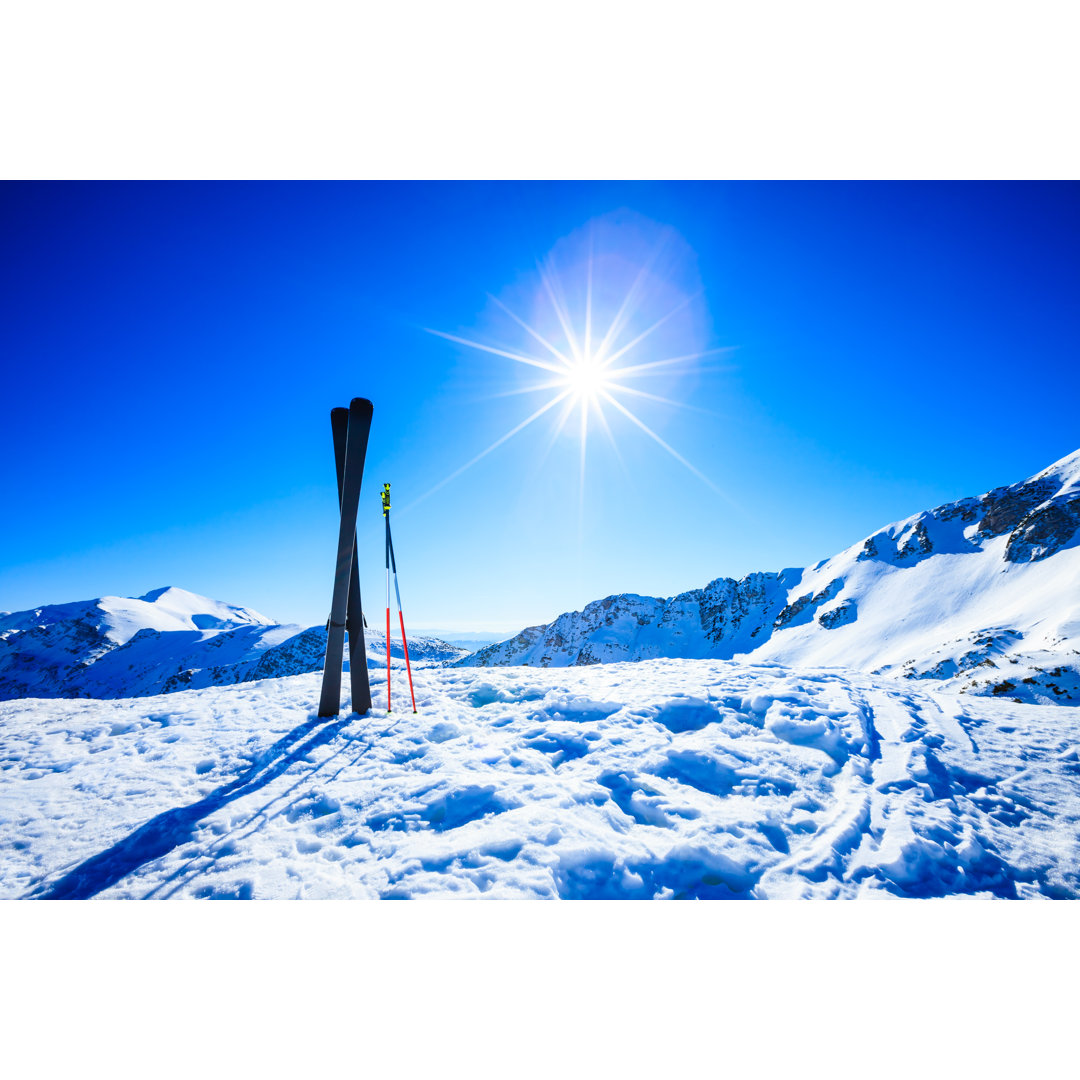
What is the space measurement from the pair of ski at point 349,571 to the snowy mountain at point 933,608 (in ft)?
89.6

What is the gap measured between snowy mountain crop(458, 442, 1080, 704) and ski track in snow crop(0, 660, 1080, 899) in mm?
21302

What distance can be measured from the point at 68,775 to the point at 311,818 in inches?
160

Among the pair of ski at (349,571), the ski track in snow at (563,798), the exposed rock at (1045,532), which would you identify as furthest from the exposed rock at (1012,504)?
the pair of ski at (349,571)

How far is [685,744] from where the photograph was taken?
6.28 m

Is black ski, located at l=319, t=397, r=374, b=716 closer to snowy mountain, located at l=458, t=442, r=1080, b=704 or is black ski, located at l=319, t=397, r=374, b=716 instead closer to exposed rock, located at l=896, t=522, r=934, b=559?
snowy mountain, located at l=458, t=442, r=1080, b=704

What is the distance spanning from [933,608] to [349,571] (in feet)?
288

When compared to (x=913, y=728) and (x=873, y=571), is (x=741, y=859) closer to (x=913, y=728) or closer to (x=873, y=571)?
(x=913, y=728)

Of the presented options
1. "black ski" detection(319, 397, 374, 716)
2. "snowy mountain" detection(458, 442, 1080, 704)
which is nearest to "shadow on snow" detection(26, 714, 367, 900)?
"black ski" detection(319, 397, 374, 716)

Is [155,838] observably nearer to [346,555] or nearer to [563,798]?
[563,798]

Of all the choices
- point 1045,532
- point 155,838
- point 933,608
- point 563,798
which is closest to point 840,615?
point 933,608

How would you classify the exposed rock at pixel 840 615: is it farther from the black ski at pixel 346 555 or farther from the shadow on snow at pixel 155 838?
the shadow on snow at pixel 155 838

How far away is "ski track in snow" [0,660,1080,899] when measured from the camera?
3922 millimetres

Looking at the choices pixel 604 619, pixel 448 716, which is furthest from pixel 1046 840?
pixel 604 619
